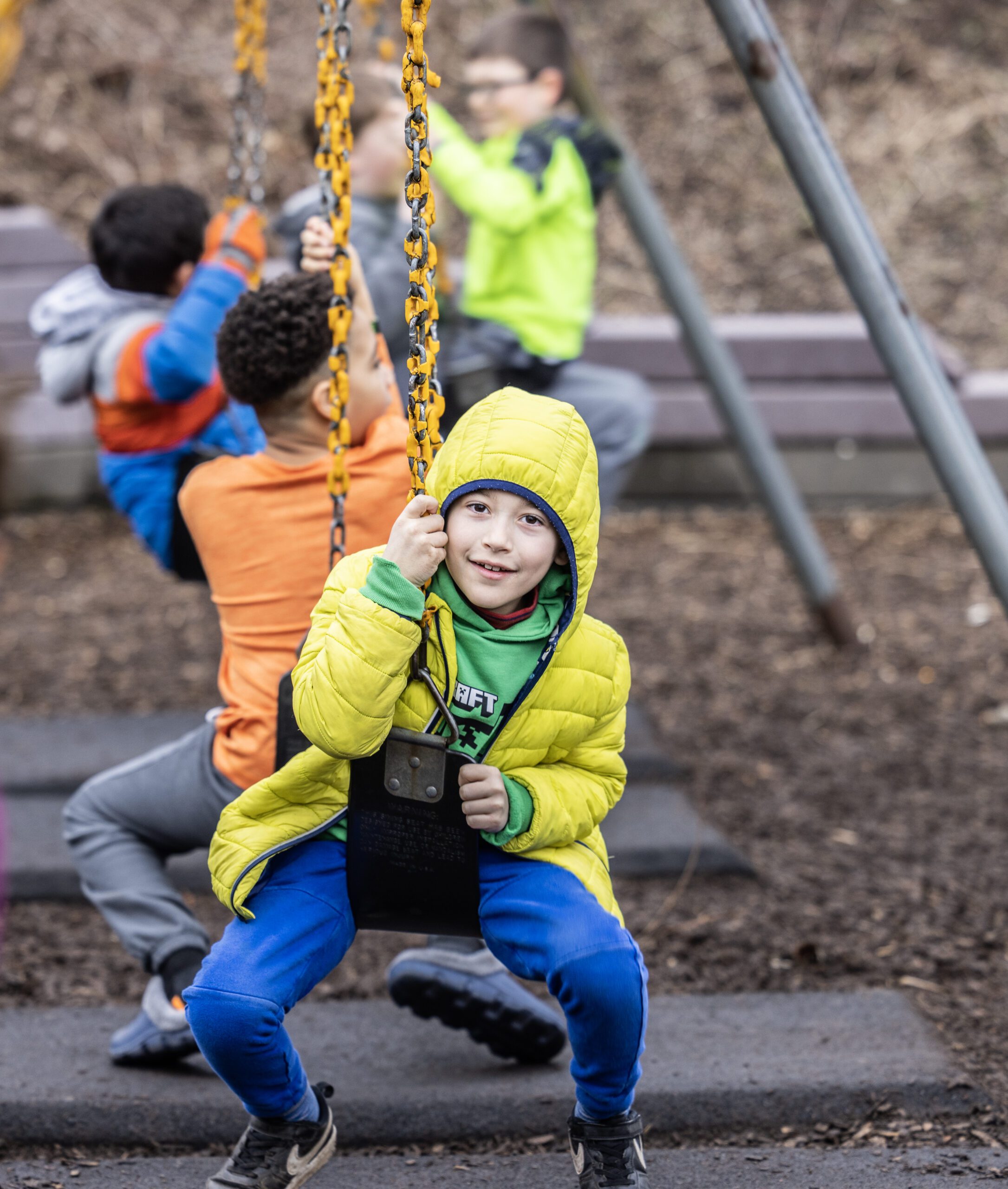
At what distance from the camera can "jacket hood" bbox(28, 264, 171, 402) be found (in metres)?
3.49

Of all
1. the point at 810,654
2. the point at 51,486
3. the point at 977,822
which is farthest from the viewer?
the point at 51,486

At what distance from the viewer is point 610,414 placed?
4547mm

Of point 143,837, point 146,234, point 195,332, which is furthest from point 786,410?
point 143,837

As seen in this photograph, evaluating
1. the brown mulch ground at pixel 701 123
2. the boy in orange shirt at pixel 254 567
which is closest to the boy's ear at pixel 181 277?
the boy in orange shirt at pixel 254 567

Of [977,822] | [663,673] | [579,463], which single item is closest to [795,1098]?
[579,463]

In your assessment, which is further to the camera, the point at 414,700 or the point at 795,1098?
the point at 795,1098

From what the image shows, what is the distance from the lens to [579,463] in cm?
208

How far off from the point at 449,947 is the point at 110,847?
67cm

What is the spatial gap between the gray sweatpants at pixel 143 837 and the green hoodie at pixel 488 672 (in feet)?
2.28

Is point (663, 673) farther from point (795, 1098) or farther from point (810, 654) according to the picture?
point (795, 1098)

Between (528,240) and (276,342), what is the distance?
220cm

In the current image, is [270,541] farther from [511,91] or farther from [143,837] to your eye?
[511,91]

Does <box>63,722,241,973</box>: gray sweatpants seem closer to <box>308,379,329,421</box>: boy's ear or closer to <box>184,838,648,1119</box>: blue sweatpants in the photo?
<box>184,838,648,1119</box>: blue sweatpants

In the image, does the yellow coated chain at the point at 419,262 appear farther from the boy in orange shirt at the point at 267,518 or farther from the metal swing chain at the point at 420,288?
Answer: the boy in orange shirt at the point at 267,518
